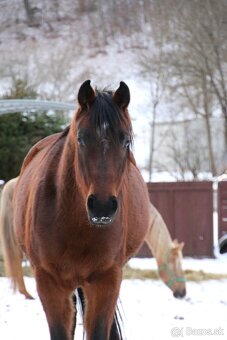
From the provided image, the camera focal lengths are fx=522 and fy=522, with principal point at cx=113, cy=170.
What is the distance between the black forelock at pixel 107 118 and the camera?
7.01ft

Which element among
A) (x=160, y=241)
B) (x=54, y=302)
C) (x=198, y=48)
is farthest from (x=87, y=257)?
(x=198, y=48)

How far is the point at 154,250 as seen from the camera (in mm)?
6777

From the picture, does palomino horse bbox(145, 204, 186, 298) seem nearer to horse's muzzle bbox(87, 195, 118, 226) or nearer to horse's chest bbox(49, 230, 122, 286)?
horse's chest bbox(49, 230, 122, 286)

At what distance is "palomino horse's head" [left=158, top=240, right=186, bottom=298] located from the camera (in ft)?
21.5

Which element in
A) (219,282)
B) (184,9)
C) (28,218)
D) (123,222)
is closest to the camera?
(123,222)

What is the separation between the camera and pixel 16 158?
1105cm

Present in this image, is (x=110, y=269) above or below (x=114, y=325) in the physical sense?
above

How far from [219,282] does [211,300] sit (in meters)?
1.44

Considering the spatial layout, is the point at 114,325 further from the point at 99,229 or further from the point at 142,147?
the point at 142,147

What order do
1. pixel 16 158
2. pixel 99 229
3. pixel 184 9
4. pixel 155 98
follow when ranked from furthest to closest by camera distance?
pixel 155 98 → pixel 184 9 → pixel 16 158 → pixel 99 229

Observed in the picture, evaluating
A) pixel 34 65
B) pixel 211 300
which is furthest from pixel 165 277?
pixel 34 65

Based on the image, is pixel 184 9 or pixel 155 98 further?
pixel 155 98

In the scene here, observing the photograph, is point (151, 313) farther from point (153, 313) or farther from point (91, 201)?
point (91, 201)

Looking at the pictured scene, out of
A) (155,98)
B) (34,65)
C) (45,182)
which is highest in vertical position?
(34,65)
